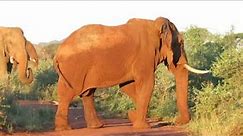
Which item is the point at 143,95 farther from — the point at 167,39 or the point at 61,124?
the point at 61,124

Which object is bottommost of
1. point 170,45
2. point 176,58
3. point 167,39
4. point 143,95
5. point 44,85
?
point 44,85

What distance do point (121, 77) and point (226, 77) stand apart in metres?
2.71

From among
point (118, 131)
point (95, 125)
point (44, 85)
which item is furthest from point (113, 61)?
point (44, 85)

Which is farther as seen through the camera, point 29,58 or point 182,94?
point 29,58

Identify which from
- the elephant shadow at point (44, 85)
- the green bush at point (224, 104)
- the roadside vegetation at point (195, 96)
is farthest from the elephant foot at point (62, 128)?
the elephant shadow at point (44, 85)

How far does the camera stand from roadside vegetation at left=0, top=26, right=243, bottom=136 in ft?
45.5

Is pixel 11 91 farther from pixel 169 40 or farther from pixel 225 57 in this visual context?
pixel 225 57

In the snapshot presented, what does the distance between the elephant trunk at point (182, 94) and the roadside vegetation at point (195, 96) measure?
0.24m

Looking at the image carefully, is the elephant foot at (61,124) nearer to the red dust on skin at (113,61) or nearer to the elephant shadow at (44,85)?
the red dust on skin at (113,61)

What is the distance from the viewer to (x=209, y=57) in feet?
64.0

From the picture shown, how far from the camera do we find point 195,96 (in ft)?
57.4

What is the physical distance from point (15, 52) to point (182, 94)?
7.10 metres

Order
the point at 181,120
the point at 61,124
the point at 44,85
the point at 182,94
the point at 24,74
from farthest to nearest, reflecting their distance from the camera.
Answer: the point at 44,85, the point at 24,74, the point at 182,94, the point at 181,120, the point at 61,124

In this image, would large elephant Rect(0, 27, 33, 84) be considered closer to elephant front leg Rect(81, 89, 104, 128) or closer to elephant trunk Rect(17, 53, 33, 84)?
elephant trunk Rect(17, 53, 33, 84)
